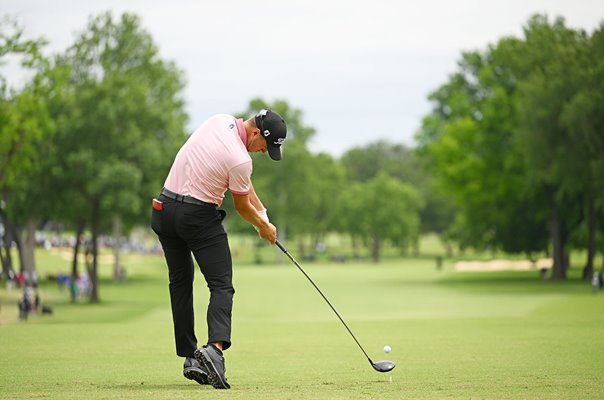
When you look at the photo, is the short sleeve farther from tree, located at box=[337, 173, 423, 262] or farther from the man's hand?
tree, located at box=[337, 173, 423, 262]

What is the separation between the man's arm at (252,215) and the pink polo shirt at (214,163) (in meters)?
0.11

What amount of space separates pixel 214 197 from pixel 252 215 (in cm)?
38

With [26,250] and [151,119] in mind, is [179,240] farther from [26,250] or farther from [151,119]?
[26,250]

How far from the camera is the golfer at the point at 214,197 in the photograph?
9148 millimetres

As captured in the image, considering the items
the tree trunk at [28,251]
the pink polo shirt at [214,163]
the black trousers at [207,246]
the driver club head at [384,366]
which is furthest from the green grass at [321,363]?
the tree trunk at [28,251]

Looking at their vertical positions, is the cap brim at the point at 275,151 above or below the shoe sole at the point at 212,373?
above

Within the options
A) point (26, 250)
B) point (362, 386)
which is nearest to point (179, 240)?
point (362, 386)

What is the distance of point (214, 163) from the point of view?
9.13 metres

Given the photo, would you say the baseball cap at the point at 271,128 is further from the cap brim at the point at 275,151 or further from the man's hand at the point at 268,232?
the man's hand at the point at 268,232

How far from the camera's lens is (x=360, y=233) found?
140375mm

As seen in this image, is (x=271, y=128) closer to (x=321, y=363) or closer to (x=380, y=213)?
(x=321, y=363)

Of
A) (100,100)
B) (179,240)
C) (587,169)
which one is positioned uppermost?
(100,100)

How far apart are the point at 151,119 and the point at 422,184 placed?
389 feet

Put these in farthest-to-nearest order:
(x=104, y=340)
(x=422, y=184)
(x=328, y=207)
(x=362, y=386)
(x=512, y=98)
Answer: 1. (x=422, y=184)
2. (x=328, y=207)
3. (x=512, y=98)
4. (x=104, y=340)
5. (x=362, y=386)
